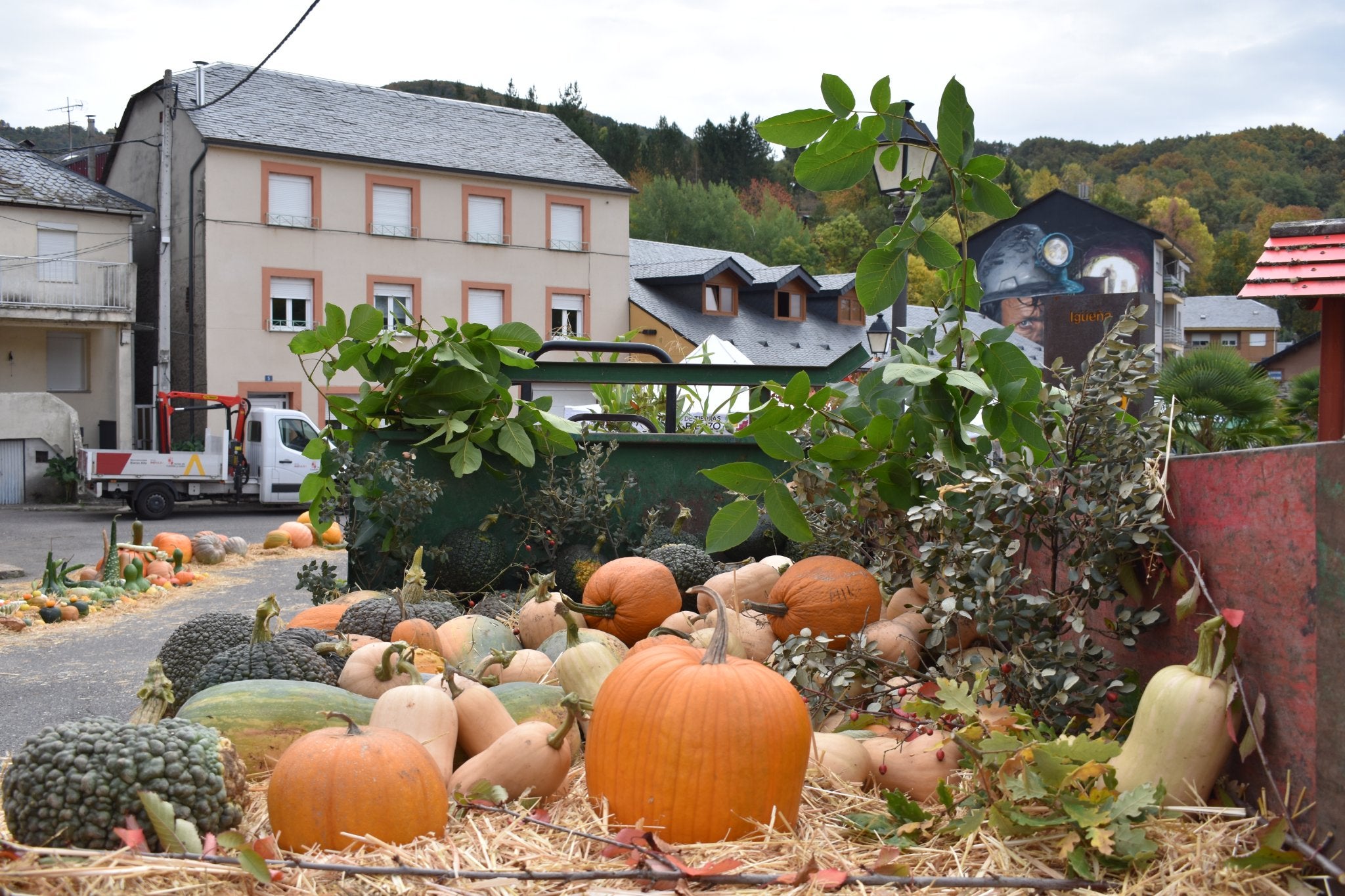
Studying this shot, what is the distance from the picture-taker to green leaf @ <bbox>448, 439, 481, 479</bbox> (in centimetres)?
498

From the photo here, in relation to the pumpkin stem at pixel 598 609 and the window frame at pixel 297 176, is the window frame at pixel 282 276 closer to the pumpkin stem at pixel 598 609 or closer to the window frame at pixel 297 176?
the window frame at pixel 297 176

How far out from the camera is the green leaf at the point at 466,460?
498 cm

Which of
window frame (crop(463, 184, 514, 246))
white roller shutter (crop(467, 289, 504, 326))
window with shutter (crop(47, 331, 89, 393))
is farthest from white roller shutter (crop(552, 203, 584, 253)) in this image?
window with shutter (crop(47, 331, 89, 393))

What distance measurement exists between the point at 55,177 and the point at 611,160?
42353 millimetres

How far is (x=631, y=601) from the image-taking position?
399 cm

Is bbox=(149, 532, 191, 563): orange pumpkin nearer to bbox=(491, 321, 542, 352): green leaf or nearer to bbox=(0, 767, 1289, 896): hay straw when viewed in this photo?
bbox=(491, 321, 542, 352): green leaf

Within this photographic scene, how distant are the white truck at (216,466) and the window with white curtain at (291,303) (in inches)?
195

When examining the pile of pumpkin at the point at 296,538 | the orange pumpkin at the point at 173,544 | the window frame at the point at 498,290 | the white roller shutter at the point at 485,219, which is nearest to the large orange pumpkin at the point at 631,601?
the orange pumpkin at the point at 173,544

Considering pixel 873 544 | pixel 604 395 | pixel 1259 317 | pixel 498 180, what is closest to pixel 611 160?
→ pixel 498 180

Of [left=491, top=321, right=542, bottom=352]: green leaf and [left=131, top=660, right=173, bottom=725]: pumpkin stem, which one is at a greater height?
[left=491, top=321, right=542, bottom=352]: green leaf

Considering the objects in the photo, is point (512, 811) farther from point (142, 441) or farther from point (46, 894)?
point (142, 441)

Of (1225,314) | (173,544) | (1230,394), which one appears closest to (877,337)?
(1230,394)

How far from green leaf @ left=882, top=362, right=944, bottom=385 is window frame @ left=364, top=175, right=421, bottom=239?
85.2ft

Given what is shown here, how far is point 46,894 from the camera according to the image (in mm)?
1787
